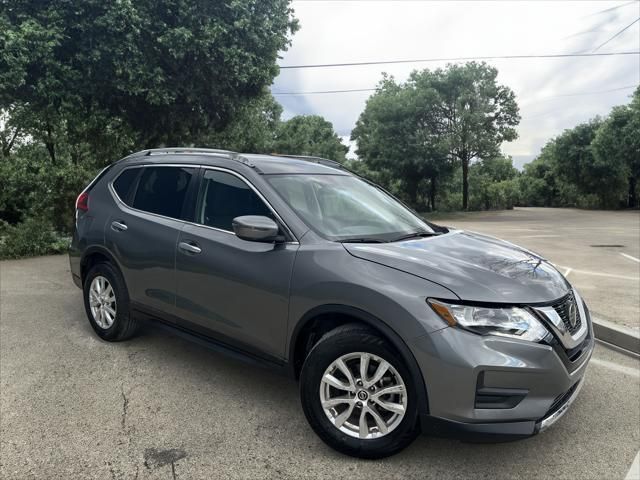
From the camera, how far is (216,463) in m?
2.72

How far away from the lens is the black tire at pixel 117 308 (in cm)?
429

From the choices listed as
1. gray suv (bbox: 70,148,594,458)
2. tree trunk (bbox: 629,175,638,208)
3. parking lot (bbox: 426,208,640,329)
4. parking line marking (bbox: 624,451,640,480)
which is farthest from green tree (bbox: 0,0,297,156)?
tree trunk (bbox: 629,175,638,208)

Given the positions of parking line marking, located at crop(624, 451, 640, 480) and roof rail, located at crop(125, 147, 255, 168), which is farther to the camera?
roof rail, located at crop(125, 147, 255, 168)

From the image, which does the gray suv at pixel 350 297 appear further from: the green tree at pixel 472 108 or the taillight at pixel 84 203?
Result: the green tree at pixel 472 108

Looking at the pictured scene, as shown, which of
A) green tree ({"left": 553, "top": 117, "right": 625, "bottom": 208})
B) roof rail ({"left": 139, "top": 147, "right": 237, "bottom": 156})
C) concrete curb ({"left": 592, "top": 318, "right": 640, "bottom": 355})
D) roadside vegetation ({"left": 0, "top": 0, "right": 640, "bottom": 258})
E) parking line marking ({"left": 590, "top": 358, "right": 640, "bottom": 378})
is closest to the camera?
roof rail ({"left": 139, "top": 147, "right": 237, "bottom": 156})

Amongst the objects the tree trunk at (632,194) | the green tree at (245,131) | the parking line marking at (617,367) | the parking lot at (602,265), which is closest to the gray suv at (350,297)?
the parking line marking at (617,367)

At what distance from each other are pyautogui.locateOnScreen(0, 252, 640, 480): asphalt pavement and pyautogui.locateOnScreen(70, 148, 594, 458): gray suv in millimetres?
319

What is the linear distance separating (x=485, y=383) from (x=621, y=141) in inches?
1447

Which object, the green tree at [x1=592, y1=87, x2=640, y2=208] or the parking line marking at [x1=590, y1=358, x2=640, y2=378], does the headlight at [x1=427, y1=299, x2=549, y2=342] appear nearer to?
the parking line marking at [x1=590, y1=358, x2=640, y2=378]

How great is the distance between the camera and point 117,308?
437 cm

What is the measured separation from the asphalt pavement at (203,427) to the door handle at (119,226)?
3.63 ft

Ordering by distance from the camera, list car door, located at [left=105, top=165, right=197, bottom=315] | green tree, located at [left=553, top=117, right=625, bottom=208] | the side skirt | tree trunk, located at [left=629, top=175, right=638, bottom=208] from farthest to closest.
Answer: tree trunk, located at [left=629, top=175, right=638, bottom=208] < green tree, located at [left=553, top=117, right=625, bottom=208] < car door, located at [left=105, top=165, right=197, bottom=315] < the side skirt

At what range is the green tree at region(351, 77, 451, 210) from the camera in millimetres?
30172

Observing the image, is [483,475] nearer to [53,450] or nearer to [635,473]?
[635,473]
